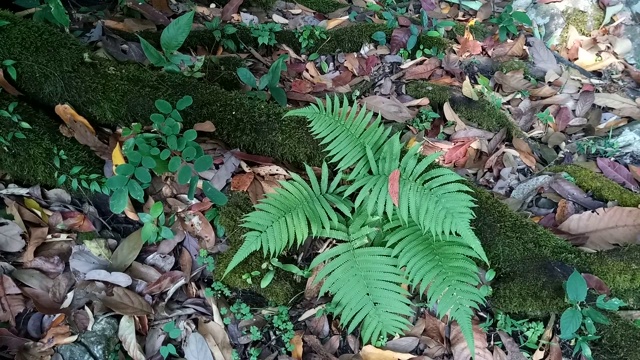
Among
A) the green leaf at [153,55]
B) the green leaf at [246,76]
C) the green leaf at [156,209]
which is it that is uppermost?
the green leaf at [153,55]

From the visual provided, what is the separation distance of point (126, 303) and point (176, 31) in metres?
1.56

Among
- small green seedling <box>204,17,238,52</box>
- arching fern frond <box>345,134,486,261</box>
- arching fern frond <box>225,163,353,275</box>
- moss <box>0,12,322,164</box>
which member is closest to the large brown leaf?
arching fern frond <box>345,134,486,261</box>

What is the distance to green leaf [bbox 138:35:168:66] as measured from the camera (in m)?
2.94

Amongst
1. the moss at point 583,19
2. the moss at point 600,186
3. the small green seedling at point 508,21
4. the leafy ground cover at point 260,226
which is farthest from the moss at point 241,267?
the moss at point 583,19

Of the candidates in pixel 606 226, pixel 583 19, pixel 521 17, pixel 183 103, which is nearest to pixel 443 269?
pixel 606 226

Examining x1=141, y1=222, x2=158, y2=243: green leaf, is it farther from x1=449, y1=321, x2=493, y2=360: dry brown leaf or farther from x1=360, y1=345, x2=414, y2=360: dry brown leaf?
x1=449, y1=321, x2=493, y2=360: dry brown leaf

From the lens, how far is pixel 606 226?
2859 millimetres

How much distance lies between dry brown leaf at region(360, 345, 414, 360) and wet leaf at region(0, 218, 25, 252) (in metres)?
1.82

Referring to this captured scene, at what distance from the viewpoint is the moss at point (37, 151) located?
2.72 metres

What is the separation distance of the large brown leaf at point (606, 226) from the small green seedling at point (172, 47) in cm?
242

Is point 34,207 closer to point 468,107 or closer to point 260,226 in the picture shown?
point 260,226

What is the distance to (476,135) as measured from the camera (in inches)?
139

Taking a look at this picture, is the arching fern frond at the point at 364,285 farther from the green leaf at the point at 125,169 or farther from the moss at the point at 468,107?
the moss at the point at 468,107

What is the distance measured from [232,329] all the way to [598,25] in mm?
4586
